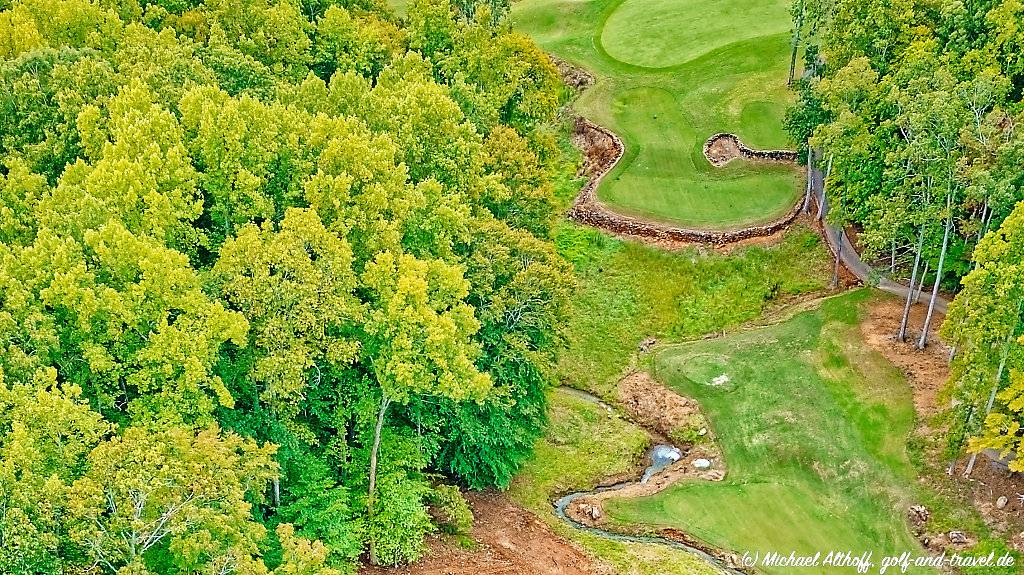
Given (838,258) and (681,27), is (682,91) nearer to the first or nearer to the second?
(681,27)

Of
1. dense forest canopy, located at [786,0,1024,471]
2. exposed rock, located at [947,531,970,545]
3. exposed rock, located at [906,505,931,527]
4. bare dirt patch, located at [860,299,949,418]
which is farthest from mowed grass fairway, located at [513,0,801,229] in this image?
exposed rock, located at [947,531,970,545]

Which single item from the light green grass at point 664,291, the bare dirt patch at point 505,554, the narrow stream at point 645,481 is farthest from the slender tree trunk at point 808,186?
the bare dirt patch at point 505,554

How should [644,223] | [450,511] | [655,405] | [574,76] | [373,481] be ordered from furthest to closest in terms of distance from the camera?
[574,76]
[644,223]
[655,405]
[450,511]
[373,481]

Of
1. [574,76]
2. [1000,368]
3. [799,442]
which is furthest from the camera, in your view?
[574,76]

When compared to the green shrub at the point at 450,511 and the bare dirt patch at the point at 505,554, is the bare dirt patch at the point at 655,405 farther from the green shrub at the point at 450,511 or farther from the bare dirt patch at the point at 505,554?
the green shrub at the point at 450,511

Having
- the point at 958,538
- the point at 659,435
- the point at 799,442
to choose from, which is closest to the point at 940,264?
the point at 799,442

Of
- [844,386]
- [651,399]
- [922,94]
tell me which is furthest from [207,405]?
[922,94]

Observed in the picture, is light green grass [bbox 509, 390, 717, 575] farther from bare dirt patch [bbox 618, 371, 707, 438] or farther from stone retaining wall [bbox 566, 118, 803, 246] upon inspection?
stone retaining wall [bbox 566, 118, 803, 246]
